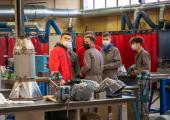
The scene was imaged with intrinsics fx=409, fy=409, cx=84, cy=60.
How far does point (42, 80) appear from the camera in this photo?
6770mm

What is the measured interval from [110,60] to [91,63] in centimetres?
58

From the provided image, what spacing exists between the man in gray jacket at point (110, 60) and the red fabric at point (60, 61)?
2.50 feet

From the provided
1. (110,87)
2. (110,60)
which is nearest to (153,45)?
(110,60)

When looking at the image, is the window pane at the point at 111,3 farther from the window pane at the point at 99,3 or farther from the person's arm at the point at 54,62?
the person's arm at the point at 54,62

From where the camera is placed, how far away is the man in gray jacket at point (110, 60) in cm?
670

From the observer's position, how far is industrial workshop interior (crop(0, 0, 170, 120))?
3.44 meters

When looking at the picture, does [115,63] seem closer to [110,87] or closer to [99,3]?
[110,87]

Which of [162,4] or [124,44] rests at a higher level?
[162,4]

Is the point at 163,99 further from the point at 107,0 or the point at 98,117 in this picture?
the point at 107,0

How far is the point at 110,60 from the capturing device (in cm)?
682

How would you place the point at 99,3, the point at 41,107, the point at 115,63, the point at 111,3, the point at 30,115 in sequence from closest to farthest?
1. the point at 41,107
2. the point at 30,115
3. the point at 115,63
4. the point at 111,3
5. the point at 99,3

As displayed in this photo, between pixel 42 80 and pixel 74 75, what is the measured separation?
0.54 m

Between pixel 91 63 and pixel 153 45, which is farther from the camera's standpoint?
pixel 153 45

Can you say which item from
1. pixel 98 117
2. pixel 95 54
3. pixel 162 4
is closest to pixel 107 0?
pixel 162 4
